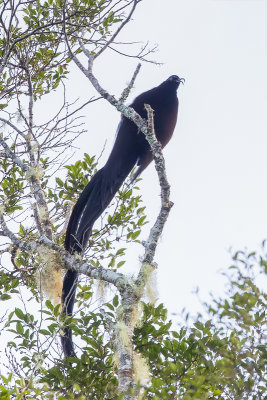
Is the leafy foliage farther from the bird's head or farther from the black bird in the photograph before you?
the bird's head

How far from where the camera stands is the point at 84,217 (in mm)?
4512

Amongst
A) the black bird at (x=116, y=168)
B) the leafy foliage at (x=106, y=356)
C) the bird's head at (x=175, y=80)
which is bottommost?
the leafy foliage at (x=106, y=356)

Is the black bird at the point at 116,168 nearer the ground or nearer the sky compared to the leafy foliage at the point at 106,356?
nearer the sky

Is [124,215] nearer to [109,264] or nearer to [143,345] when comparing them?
[109,264]

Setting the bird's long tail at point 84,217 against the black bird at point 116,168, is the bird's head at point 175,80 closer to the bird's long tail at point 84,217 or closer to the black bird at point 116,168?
the black bird at point 116,168

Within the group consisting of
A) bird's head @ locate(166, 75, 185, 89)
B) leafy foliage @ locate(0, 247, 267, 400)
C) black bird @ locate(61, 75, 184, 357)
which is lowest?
leafy foliage @ locate(0, 247, 267, 400)

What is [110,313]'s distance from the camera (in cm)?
390

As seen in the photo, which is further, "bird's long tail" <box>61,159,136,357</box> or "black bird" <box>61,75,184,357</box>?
"black bird" <box>61,75,184,357</box>

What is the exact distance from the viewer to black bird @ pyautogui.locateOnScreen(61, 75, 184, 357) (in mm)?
4324

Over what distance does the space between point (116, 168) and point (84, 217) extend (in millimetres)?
650

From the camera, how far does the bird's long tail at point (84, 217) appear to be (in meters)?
4.22

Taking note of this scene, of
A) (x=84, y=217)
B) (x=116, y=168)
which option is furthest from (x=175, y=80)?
(x=84, y=217)

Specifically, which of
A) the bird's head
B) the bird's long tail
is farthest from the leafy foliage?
the bird's head

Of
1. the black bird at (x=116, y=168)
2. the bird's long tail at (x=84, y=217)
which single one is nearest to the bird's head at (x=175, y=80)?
the black bird at (x=116, y=168)
